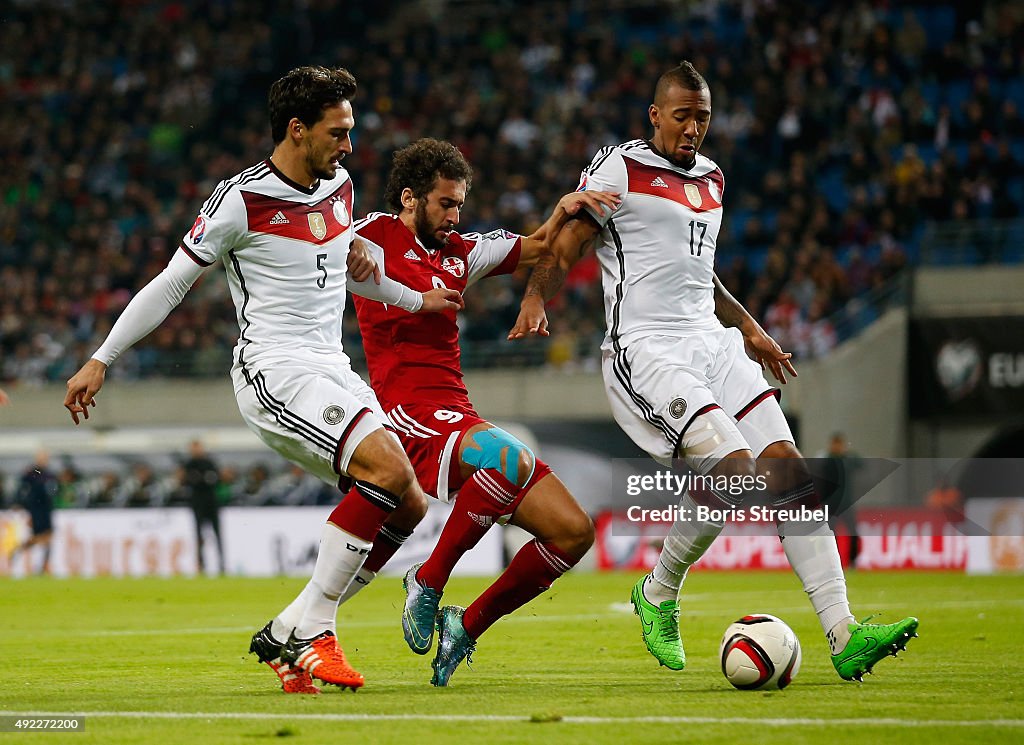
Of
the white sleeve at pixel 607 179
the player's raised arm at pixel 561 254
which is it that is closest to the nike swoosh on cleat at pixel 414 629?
the player's raised arm at pixel 561 254

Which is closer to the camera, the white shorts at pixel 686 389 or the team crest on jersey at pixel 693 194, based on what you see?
the white shorts at pixel 686 389

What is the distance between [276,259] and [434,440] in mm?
1118

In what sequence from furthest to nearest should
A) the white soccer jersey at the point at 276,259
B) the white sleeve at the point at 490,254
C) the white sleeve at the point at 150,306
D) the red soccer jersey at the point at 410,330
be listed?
the white sleeve at the point at 490,254
the red soccer jersey at the point at 410,330
the white soccer jersey at the point at 276,259
the white sleeve at the point at 150,306

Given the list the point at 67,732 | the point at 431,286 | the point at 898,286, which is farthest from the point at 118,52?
the point at 67,732

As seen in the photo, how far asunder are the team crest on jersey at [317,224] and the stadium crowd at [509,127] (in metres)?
15.8

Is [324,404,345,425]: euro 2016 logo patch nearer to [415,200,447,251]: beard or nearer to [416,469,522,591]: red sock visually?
[416,469,522,591]: red sock

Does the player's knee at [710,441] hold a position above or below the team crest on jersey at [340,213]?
below

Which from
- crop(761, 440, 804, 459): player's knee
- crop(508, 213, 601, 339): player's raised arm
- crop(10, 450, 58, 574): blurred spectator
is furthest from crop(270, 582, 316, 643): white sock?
crop(10, 450, 58, 574): blurred spectator

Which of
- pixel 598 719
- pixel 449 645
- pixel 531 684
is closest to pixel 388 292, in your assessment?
pixel 449 645

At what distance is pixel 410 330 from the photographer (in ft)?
22.9

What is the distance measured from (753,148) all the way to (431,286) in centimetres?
1783

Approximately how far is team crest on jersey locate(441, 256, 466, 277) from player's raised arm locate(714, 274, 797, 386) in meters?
1.22

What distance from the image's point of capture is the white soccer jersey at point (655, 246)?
7.05 meters

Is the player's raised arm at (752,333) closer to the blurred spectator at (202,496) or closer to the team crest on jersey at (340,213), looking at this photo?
the team crest on jersey at (340,213)
